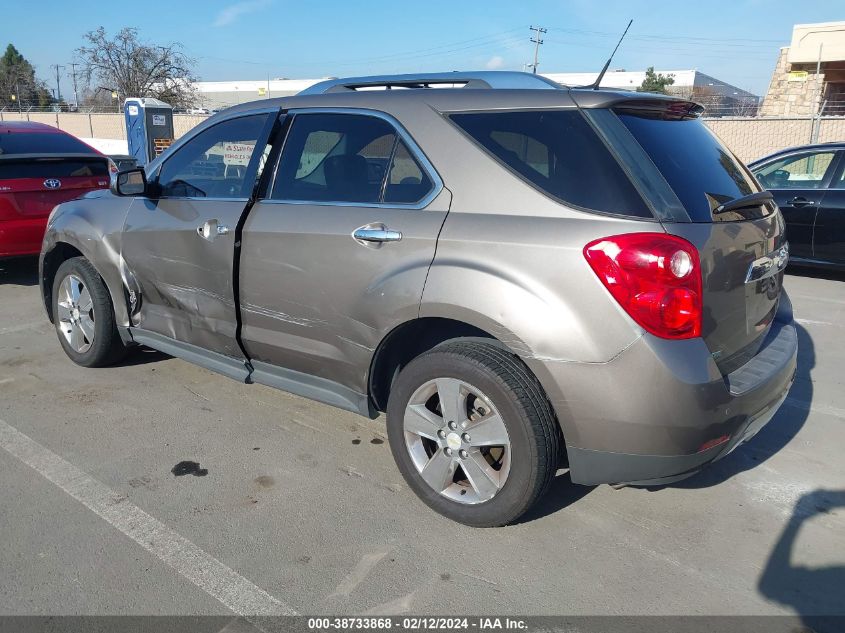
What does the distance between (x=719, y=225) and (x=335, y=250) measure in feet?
5.37

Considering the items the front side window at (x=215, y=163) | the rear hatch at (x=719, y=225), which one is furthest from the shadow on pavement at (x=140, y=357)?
the rear hatch at (x=719, y=225)

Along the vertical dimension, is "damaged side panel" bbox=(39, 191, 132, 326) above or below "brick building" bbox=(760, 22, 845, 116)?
below

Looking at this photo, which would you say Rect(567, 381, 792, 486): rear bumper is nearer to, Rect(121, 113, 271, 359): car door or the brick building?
Rect(121, 113, 271, 359): car door

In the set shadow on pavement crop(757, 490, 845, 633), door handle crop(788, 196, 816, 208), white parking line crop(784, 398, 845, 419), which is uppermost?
door handle crop(788, 196, 816, 208)

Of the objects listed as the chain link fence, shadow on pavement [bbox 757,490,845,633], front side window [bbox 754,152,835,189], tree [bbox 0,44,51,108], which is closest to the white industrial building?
tree [bbox 0,44,51,108]

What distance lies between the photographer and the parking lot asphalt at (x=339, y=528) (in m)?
2.58

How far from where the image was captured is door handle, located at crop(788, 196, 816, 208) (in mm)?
7805

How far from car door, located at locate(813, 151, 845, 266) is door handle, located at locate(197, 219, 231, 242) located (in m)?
6.76

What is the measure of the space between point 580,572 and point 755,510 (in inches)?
39.6

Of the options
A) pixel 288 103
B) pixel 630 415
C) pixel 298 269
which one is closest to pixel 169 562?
pixel 298 269

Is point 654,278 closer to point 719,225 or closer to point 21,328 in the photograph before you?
point 719,225

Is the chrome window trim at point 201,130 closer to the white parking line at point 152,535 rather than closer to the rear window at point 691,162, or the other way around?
the white parking line at point 152,535

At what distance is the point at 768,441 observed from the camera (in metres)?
3.88

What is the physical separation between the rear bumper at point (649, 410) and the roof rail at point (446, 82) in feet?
4.03
